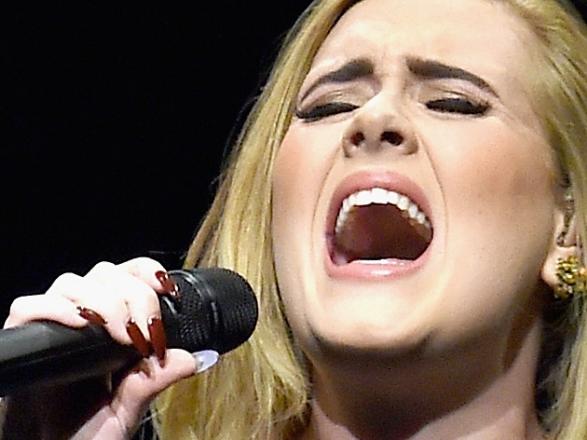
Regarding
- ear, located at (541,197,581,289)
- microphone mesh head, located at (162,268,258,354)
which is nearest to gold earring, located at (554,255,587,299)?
ear, located at (541,197,581,289)

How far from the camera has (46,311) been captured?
37.5 inches

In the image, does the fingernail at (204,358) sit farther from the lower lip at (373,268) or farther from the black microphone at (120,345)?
the lower lip at (373,268)

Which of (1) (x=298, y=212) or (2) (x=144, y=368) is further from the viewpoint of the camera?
(1) (x=298, y=212)

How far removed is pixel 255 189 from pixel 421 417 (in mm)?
345

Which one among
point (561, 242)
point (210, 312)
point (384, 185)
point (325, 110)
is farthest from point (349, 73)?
point (210, 312)

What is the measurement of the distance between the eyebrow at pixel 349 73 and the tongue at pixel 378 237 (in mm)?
139

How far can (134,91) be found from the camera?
5.83ft

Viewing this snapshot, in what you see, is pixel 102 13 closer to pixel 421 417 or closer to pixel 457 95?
pixel 457 95

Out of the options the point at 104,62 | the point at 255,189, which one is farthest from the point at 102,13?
the point at 255,189

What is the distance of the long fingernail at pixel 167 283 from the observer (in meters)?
1.00

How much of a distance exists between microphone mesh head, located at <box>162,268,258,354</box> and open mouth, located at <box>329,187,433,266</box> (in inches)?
7.7

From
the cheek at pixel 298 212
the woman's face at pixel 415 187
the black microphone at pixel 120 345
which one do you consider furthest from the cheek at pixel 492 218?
Answer: the black microphone at pixel 120 345

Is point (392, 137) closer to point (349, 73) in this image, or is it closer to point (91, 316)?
point (349, 73)

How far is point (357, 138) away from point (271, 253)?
231mm
